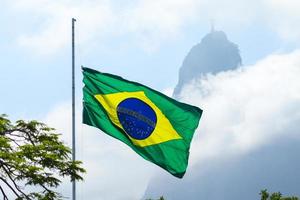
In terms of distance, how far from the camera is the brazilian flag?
24.5 meters

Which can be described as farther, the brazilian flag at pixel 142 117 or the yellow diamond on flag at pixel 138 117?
the yellow diamond on flag at pixel 138 117

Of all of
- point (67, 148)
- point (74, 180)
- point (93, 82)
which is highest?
point (93, 82)

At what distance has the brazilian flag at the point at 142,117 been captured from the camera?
965 inches

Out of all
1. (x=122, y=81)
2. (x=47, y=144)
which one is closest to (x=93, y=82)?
(x=122, y=81)

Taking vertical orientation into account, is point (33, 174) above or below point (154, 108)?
below

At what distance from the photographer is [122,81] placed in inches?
995

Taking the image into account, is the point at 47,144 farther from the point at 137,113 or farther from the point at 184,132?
the point at 184,132

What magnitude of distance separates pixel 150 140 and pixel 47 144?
3.61m

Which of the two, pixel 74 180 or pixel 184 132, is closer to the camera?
pixel 74 180

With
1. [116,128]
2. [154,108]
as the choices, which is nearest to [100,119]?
[116,128]

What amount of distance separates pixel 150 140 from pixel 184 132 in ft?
5.13

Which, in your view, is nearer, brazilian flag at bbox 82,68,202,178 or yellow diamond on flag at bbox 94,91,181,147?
brazilian flag at bbox 82,68,202,178

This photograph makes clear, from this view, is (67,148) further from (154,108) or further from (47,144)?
(154,108)

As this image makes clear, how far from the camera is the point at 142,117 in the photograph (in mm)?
25250
